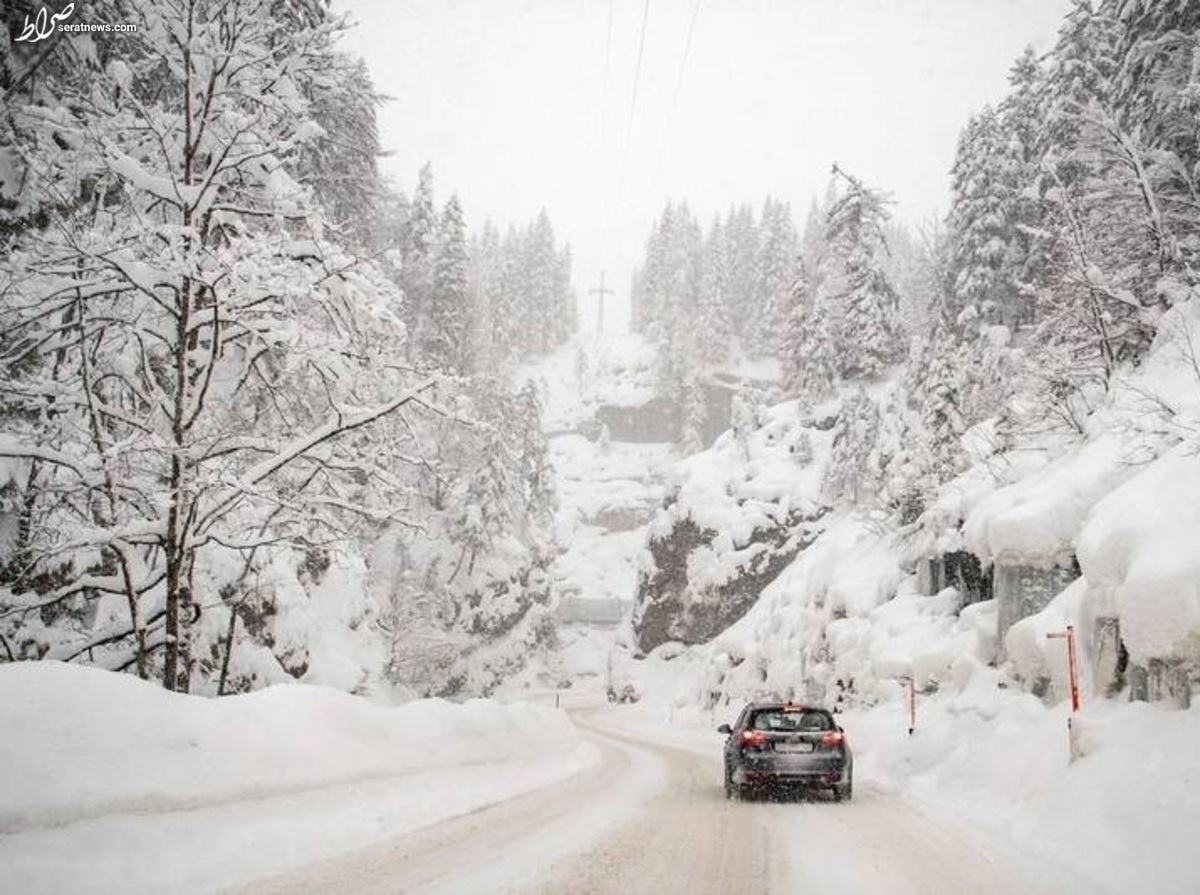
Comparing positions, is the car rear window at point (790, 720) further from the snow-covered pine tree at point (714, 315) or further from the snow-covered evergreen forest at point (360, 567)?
the snow-covered pine tree at point (714, 315)

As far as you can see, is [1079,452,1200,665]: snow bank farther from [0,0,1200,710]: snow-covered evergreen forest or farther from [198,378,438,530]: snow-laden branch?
[198,378,438,530]: snow-laden branch

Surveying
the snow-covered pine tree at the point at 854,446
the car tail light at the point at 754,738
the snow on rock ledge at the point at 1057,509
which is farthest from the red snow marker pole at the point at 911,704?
the snow-covered pine tree at the point at 854,446

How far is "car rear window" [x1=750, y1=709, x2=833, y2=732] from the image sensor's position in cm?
1110

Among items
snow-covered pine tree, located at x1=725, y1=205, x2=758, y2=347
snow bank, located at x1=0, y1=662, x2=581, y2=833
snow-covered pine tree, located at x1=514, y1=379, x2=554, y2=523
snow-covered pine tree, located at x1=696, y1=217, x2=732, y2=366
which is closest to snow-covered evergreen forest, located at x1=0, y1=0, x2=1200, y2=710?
snow bank, located at x1=0, y1=662, x2=581, y2=833

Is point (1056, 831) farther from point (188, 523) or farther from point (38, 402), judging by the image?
point (38, 402)

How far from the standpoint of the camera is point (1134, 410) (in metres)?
12.6

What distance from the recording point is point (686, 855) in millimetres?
6855

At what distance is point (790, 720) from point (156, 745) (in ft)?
26.8

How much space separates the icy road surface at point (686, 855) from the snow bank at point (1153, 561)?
7.98 feet

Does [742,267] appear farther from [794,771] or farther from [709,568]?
[794,771]

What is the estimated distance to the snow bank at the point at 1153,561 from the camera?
742cm

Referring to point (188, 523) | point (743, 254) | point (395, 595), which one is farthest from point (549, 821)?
point (743, 254)

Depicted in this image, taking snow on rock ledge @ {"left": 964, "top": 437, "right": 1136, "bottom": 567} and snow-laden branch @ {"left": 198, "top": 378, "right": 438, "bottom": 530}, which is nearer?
snow-laden branch @ {"left": 198, "top": 378, "right": 438, "bottom": 530}

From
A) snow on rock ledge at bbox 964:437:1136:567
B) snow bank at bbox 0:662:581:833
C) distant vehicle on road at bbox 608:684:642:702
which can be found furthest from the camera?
distant vehicle on road at bbox 608:684:642:702
